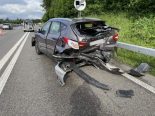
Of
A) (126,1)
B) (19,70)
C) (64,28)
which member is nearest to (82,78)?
(64,28)

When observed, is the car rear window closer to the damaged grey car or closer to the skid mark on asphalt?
the damaged grey car

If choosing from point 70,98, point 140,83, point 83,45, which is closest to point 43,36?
point 83,45

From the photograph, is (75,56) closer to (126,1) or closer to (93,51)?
(93,51)

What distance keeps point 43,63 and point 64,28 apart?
2149 millimetres

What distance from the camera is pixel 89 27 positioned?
9164 millimetres

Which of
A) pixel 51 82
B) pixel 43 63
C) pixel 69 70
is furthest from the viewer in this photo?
pixel 43 63

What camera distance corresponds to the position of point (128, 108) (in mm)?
5621

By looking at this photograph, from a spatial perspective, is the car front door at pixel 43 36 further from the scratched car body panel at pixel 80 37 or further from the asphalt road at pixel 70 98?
the asphalt road at pixel 70 98

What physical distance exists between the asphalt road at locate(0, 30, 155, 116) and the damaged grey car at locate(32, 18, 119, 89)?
0.32 meters

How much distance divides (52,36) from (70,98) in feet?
13.0

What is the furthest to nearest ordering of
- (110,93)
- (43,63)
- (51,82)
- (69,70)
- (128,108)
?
(43,63) < (69,70) < (51,82) < (110,93) < (128,108)

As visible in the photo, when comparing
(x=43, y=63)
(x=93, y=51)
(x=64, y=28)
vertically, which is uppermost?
(x=64, y=28)

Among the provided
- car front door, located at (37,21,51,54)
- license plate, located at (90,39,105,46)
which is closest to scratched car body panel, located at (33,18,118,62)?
license plate, located at (90,39,105,46)

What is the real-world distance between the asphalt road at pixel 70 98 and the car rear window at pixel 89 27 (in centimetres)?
108
